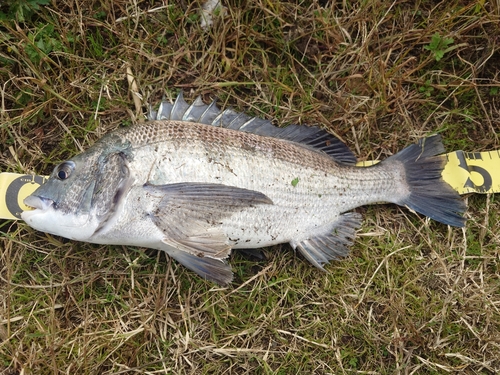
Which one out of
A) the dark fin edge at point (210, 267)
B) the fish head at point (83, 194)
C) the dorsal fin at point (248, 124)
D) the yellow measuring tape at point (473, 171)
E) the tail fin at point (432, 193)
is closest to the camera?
the fish head at point (83, 194)

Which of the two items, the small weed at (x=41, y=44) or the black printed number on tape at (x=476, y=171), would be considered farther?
the black printed number on tape at (x=476, y=171)

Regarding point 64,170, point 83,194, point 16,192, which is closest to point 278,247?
point 83,194

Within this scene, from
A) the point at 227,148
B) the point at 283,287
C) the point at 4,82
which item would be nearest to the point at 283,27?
the point at 227,148

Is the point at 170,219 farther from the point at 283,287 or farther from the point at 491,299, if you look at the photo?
the point at 491,299

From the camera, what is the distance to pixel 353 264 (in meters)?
2.84

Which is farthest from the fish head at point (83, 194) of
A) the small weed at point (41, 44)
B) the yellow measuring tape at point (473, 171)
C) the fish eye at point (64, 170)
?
the yellow measuring tape at point (473, 171)

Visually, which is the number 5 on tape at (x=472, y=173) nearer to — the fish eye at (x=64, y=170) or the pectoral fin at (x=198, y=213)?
the pectoral fin at (x=198, y=213)

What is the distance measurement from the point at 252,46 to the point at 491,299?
262 cm

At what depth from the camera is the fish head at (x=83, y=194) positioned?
2.25 metres

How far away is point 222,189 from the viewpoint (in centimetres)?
231

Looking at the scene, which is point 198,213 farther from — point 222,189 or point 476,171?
point 476,171

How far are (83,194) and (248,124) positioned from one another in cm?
117

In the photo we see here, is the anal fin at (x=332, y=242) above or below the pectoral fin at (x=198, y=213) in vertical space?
below

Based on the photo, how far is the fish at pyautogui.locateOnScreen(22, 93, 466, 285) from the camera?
229cm
